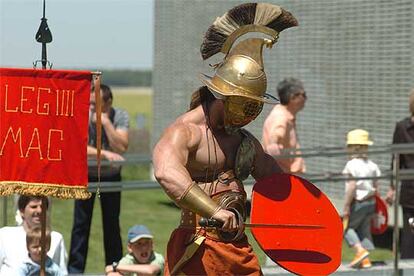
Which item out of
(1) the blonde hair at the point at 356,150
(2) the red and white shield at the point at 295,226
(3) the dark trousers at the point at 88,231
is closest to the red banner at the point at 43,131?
(2) the red and white shield at the point at 295,226

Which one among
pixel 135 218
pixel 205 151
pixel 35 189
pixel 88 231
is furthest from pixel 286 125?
pixel 135 218

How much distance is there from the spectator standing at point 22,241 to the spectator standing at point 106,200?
97cm

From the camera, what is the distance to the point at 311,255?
652 cm

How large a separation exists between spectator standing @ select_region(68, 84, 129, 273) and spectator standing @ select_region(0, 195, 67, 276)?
968mm

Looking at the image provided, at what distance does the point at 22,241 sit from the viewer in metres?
8.43

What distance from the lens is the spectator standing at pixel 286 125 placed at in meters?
10.0

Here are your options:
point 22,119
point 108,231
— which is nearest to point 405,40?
point 108,231

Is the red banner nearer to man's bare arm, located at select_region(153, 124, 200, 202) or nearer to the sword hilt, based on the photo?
man's bare arm, located at select_region(153, 124, 200, 202)

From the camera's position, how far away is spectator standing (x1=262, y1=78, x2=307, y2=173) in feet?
32.8

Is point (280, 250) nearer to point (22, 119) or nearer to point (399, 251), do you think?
point (22, 119)

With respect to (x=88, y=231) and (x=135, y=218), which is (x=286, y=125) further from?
(x=135, y=218)

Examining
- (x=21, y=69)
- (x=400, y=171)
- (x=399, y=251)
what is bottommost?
(x=399, y=251)

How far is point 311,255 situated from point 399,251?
3.75m

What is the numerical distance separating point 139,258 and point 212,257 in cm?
232
